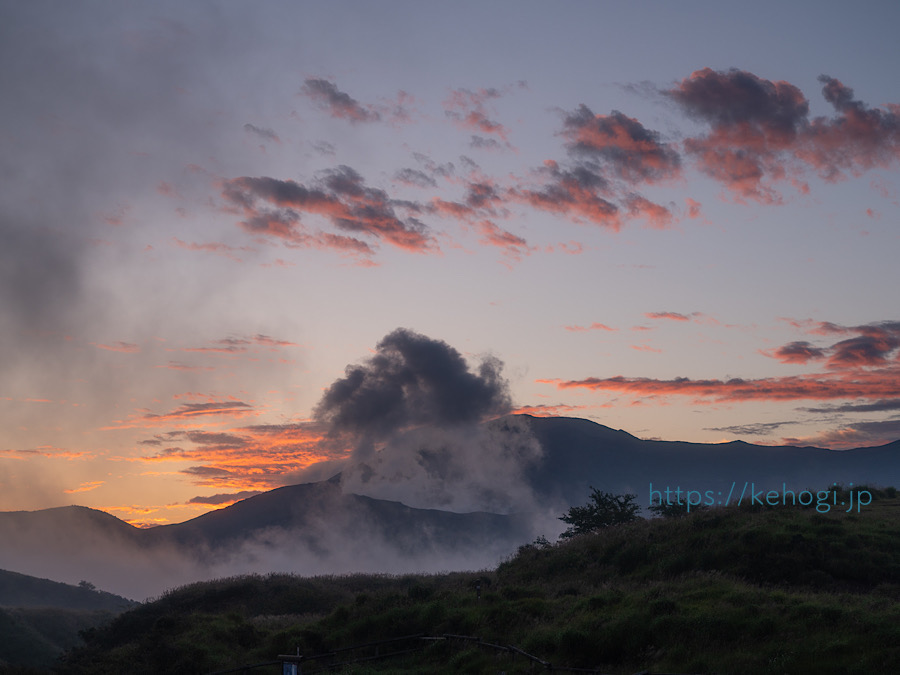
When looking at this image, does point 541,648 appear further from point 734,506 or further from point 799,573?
point 734,506

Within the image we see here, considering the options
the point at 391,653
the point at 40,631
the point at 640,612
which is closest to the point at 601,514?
the point at 640,612

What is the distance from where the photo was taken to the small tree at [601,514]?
6594 cm

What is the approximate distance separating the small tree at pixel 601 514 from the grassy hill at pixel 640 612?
1747 centimetres

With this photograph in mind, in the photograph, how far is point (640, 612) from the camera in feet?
87.3

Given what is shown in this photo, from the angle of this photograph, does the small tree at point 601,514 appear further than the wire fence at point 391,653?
Yes

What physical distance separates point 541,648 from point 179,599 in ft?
120

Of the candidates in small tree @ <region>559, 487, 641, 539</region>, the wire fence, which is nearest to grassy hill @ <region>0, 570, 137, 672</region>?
the wire fence

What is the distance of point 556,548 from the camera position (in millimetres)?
48875

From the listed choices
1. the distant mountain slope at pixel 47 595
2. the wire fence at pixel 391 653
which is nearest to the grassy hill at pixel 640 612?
the wire fence at pixel 391 653

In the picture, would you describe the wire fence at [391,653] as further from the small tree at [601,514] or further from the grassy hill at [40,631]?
the small tree at [601,514]

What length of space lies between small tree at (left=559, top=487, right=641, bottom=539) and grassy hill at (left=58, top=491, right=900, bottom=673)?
17468mm

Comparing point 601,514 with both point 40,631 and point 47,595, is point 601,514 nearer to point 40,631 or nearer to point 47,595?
point 40,631

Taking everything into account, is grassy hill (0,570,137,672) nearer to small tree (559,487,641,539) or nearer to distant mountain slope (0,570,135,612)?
small tree (559,487,641,539)

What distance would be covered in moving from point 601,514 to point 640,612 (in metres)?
41.8
